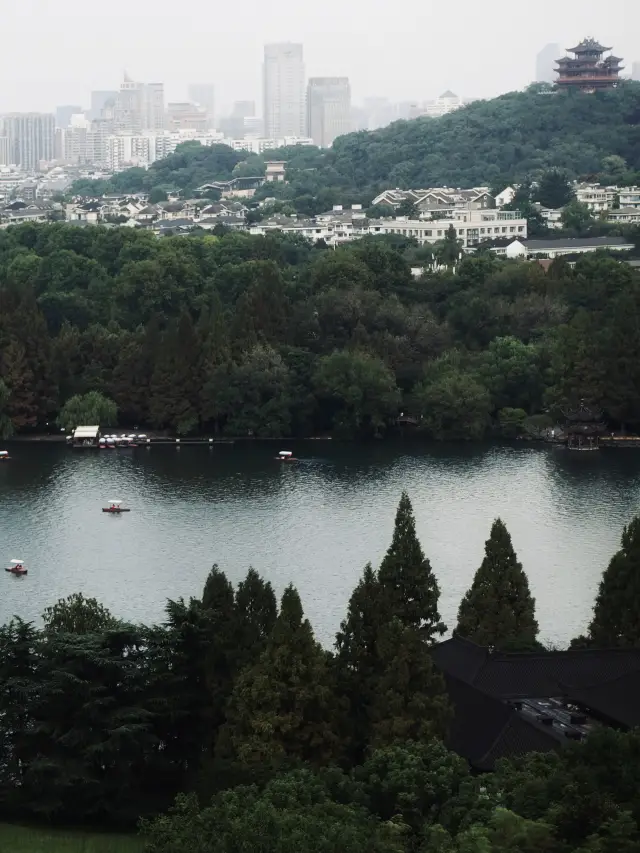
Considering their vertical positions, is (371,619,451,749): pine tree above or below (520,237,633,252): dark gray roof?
below

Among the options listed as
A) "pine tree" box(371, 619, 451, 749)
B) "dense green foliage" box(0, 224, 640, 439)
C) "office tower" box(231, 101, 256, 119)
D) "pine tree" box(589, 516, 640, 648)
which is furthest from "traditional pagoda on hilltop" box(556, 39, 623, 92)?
"office tower" box(231, 101, 256, 119)

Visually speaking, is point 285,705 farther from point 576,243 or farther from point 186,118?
point 186,118

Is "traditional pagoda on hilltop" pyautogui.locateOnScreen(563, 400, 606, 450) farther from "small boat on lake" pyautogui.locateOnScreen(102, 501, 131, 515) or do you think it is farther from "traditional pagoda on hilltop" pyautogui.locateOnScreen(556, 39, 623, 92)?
"traditional pagoda on hilltop" pyautogui.locateOnScreen(556, 39, 623, 92)

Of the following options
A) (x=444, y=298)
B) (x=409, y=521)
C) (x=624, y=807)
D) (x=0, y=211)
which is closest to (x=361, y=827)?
(x=624, y=807)

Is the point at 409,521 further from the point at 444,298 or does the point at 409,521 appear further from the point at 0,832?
the point at 444,298

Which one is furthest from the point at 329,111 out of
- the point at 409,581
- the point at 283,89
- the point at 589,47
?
the point at 409,581

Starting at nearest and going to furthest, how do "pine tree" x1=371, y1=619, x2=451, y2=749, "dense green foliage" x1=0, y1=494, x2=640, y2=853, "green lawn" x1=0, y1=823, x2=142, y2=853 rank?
1. "dense green foliage" x1=0, y1=494, x2=640, y2=853
2. "green lawn" x1=0, y1=823, x2=142, y2=853
3. "pine tree" x1=371, y1=619, x2=451, y2=749

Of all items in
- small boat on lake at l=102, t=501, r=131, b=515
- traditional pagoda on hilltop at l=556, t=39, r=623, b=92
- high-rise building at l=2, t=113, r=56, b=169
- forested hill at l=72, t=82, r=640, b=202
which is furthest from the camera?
high-rise building at l=2, t=113, r=56, b=169

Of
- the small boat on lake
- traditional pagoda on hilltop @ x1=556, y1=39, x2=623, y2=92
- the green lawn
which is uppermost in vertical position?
traditional pagoda on hilltop @ x1=556, y1=39, x2=623, y2=92
